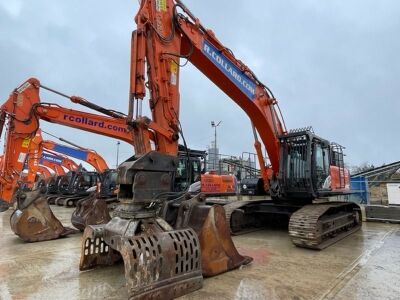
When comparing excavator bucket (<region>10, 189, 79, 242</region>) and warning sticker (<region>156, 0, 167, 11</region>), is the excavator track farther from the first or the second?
excavator bucket (<region>10, 189, 79, 242</region>)

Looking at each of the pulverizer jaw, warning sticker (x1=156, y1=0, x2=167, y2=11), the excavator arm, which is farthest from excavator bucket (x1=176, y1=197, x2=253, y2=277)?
warning sticker (x1=156, y1=0, x2=167, y2=11)

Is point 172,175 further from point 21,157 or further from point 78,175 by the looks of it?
point 78,175

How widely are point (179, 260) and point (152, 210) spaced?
0.72 m

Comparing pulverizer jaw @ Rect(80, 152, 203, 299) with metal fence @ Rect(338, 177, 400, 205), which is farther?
metal fence @ Rect(338, 177, 400, 205)

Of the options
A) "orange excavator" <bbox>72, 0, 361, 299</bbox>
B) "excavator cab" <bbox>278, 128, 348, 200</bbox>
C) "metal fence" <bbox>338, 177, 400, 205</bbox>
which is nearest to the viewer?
"orange excavator" <bbox>72, 0, 361, 299</bbox>

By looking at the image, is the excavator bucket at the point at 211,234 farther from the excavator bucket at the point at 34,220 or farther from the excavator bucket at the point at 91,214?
the excavator bucket at the point at 34,220

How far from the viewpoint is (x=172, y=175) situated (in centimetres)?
473

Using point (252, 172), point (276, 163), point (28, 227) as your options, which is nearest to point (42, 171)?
point (252, 172)

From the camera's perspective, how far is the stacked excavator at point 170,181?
3.76 meters

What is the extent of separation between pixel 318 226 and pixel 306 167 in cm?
140

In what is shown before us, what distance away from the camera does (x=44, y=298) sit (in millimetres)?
3543

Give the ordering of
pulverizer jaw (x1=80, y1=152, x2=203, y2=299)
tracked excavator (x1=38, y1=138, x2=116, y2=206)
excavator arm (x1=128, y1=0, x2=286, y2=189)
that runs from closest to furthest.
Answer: pulverizer jaw (x1=80, y1=152, x2=203, y2=299), excavator arm (x1=128, y1=0, x2=286, y2=189), tracked excavator (x1=38, y1=138, x2=116, y2=206)

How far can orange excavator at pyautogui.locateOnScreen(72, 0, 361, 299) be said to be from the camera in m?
3.59

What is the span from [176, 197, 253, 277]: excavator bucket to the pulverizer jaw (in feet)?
1.03
